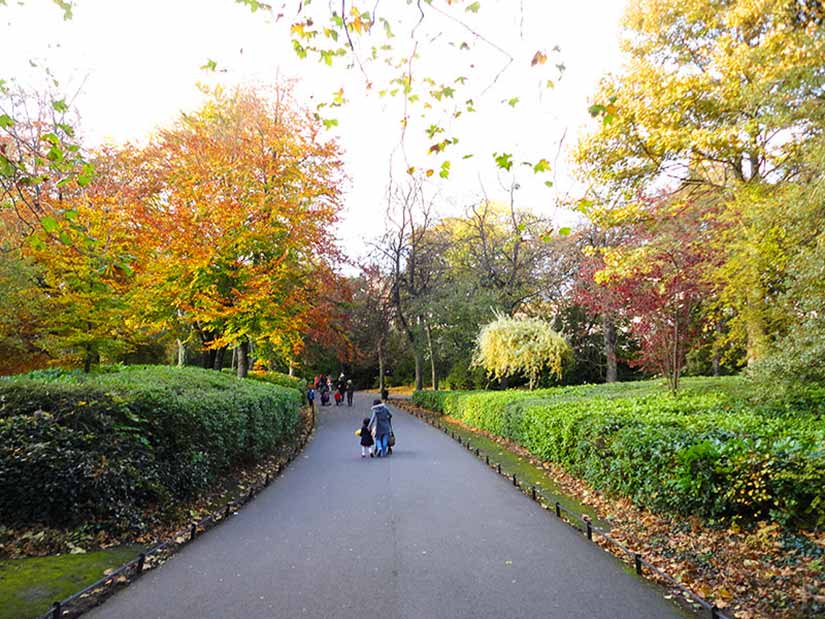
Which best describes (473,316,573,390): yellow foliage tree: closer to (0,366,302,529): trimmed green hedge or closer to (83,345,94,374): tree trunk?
(0,366,302,529): trimmed green hedge

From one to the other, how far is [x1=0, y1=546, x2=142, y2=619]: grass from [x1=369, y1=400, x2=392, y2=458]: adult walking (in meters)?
7.83

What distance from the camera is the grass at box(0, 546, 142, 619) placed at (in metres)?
4.14

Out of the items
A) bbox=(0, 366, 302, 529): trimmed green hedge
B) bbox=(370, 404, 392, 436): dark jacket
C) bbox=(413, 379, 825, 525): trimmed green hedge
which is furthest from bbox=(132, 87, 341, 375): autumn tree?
bbox=(413, 379, 825, 525): trimmed green hedge

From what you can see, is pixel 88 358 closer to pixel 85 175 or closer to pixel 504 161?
pixel 85 175

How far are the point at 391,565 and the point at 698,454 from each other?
344 cm

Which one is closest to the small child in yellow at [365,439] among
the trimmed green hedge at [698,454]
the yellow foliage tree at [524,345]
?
the trimmed green hedge at [698,454]

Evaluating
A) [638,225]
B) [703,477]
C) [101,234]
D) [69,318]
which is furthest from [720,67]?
[69,318]

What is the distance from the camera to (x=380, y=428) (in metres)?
13.2

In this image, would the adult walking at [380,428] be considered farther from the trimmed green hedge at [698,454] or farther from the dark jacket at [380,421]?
the trimmed green hedge at [698,454]

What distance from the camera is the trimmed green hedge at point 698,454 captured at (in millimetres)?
4641

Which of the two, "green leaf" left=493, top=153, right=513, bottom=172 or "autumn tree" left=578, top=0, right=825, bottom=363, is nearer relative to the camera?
"green leaf" left=493, top=153, right=513, bottom=172

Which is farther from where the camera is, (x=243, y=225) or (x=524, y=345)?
(x=524, y=345)

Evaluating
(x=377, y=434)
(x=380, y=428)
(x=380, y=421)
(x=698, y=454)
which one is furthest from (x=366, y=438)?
(x=698, y=454)

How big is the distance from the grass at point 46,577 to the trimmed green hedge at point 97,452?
61cm
